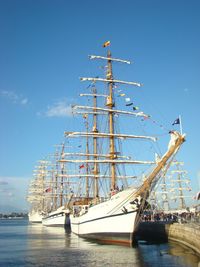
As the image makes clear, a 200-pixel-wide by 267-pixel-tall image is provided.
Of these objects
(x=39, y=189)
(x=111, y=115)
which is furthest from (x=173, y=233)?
(x=39, y=189)

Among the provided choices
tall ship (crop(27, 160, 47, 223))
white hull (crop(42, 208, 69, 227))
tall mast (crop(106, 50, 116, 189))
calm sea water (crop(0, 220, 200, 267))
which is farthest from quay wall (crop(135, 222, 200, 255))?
tall ship (crop(27, 160, 47, 223))

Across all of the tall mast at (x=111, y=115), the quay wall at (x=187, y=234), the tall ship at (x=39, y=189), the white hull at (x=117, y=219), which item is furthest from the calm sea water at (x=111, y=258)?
the tall ship at (x=39, y=189)

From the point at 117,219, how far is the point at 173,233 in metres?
7.47

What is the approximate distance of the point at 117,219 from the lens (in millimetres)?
34031

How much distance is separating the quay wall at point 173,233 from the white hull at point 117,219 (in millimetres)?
3715

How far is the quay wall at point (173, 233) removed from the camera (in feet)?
90.9

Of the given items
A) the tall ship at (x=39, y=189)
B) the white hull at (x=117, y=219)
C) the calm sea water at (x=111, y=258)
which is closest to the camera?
the calm sea water at (x=111, y=258)

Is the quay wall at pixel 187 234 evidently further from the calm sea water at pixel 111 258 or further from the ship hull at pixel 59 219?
the ship hull at pixel 59 219

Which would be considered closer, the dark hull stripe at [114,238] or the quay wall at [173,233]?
the quay wall at [173,233]

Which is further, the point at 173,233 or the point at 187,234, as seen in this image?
the point at 173,233

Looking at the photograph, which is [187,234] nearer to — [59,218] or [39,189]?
[59,218]

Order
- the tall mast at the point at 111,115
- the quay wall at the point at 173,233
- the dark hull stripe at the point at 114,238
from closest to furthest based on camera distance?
1. the quay wall at the point at 173,233
2. the dark hull stripe at the point at 114,238
3. the tall mast at the point at 111,115

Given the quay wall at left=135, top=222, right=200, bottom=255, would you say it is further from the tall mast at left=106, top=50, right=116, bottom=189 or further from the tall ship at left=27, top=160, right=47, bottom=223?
the tall ship at left=27, top=160, right=47, bottom=223

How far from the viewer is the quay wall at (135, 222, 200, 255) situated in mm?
27719
